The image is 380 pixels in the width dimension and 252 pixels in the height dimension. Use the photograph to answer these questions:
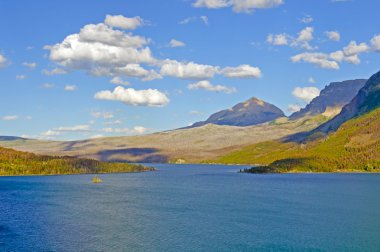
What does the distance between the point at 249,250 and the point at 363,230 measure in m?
45.6

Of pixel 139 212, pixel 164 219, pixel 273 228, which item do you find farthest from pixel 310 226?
pixel 139 212

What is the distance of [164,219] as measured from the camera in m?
166

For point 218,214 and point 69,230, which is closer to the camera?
point 69,230

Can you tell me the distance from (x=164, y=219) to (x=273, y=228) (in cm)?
4033

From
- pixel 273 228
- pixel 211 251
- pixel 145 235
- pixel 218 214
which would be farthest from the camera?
pixel 218 214

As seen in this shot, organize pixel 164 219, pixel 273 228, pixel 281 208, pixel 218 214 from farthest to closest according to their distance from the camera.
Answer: pixel 281 208
pixel 218 214
pixel 164 219
pixel 273 228

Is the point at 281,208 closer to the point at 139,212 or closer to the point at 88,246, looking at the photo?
the point at 139,212

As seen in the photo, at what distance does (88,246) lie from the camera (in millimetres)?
121312

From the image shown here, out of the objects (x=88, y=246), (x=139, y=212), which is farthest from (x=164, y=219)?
(x=88, y=246)

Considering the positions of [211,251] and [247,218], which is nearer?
[211,251]

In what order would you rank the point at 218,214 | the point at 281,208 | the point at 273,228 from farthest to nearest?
the point at 281,208, the point at 218,214, the point at 273,228

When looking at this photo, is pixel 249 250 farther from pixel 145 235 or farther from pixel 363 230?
pixel 363 230

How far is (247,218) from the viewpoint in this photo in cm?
16800

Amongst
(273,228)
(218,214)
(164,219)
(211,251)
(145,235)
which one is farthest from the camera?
(218,214)
